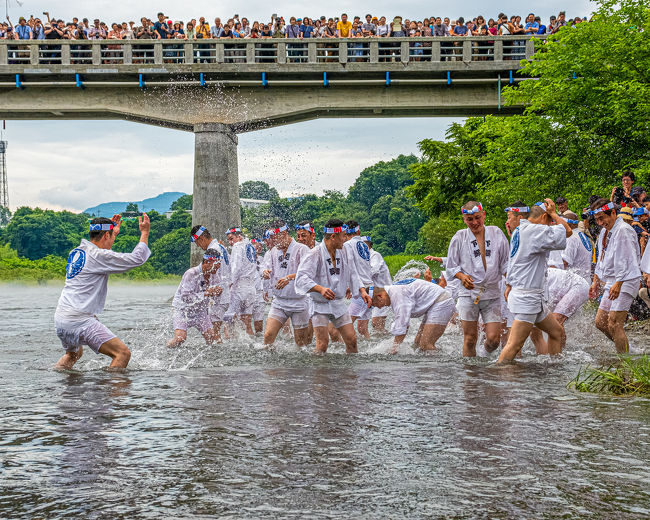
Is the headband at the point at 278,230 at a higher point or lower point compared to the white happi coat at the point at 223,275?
higher

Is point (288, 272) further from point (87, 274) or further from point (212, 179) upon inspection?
point (212, 179)

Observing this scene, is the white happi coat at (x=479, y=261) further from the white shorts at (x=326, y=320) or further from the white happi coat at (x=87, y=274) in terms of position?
the white happi coat at (x=87, y=274)

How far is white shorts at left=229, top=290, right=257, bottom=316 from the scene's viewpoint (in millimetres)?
15695

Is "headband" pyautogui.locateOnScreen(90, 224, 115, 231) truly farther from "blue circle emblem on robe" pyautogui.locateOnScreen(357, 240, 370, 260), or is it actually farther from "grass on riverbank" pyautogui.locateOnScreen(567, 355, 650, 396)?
"grass on riverbank" pyautogui.locateOnScreen(567, 355, 650, 396)

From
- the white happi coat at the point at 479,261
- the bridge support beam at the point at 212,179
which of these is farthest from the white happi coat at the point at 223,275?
the bridge support beam at the point at 212,179

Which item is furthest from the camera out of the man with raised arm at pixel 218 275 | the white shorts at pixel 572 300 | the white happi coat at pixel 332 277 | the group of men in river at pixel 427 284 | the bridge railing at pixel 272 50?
the bridge railing at pixel 272 50

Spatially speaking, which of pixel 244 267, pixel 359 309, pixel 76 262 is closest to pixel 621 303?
pixel 359 309

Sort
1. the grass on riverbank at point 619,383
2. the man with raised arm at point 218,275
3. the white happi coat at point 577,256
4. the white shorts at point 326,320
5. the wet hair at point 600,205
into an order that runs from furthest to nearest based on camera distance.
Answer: the man with raised arm at point 218,275 < the white happi coat at point 577,256 < the white shorts at point 326,320 < the wet hair at point 600,205 < the grass on riverbank at point 619,383

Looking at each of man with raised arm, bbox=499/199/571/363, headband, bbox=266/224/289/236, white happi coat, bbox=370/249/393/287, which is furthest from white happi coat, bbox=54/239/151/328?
headband, bbox=266/224/289/236

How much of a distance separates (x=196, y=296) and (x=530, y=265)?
5.51 metres

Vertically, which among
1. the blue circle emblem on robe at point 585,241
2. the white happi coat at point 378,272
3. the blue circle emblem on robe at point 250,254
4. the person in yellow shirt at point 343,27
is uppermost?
the person in yellow shirt at point 343,27

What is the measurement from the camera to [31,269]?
6225 centimetres

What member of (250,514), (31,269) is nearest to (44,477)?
(250,514)

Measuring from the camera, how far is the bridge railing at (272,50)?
32.4 metres
